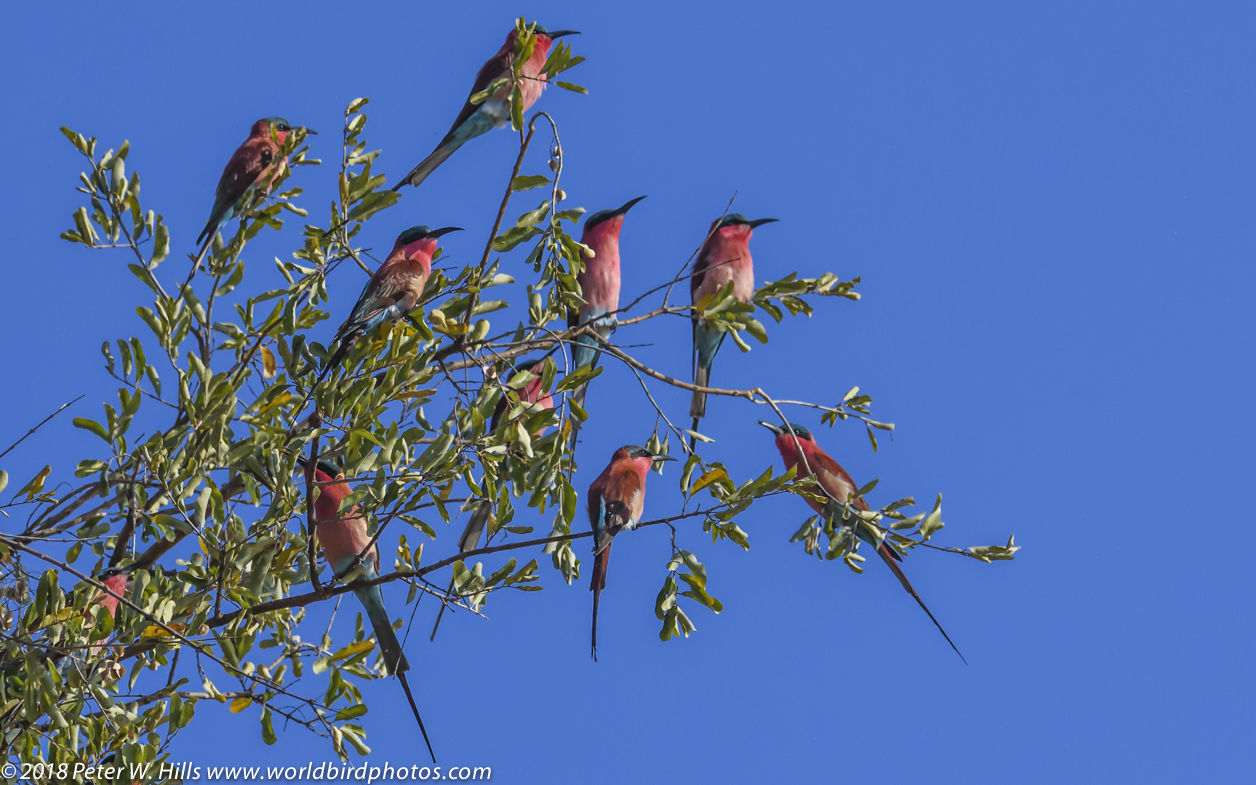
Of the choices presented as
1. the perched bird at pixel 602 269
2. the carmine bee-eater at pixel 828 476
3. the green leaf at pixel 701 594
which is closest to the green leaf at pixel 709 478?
the green leaf at pixel 701 594

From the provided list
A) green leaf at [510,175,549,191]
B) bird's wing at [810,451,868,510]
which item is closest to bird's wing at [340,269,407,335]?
green leaf at [510,175,549,191]

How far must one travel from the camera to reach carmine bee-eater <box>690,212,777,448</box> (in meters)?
4.67

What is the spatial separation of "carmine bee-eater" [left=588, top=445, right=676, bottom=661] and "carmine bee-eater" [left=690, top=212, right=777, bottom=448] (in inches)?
25.5

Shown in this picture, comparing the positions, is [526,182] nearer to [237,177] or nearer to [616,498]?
[616,498]

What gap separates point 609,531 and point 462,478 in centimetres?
112

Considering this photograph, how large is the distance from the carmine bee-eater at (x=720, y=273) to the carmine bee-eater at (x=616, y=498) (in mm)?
648

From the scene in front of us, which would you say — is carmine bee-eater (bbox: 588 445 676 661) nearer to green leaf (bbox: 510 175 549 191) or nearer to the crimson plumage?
green leaf (bbox: 510 175 549 191)

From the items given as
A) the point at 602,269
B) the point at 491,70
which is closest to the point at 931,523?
the point at 602,269

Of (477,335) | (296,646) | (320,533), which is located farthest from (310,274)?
(296,646)

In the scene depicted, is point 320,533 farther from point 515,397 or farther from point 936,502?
point 936,502

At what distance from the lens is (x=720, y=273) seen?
473cm

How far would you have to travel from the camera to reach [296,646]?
3.09 m

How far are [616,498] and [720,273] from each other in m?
1.32

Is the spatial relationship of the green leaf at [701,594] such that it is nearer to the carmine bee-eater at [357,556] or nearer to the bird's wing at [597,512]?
the bird's wing at [597,512]
